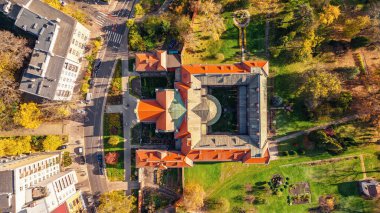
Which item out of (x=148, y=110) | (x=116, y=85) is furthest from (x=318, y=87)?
(x=116, y=85)

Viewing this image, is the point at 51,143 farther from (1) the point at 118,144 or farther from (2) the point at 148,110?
(2) the point at 148,110

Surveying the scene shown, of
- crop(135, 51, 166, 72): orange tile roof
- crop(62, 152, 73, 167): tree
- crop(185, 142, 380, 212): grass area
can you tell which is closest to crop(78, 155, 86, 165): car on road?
crop(62, 152, 73, 167): tree

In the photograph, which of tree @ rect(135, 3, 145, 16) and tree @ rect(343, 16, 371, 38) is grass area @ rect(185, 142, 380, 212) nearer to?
tree @ rect(343, 16, 371, 38)

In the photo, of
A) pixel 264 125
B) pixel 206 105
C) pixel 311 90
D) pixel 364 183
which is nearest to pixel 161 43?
pixel 206 105

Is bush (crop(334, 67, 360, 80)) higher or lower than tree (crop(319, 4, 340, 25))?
lower

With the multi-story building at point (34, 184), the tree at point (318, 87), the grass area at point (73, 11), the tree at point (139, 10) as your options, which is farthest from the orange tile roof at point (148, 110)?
the tree at point (318, 87)

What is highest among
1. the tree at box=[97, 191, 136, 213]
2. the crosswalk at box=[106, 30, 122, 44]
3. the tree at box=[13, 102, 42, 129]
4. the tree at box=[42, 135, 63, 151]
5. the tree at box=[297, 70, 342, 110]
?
the crosswalk at box=[106, 30, 122, 44]

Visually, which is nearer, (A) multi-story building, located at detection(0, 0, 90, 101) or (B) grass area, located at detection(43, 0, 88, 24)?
(A) multi-story building, located at detection(0, 0, 90, 101)
